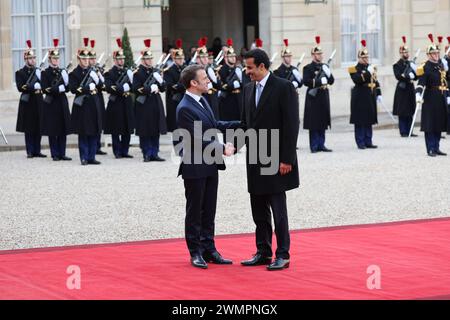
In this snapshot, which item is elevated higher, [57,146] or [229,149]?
[229,149]

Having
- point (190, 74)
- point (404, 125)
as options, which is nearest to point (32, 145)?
point (404, 125)

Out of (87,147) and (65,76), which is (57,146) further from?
(65,76)

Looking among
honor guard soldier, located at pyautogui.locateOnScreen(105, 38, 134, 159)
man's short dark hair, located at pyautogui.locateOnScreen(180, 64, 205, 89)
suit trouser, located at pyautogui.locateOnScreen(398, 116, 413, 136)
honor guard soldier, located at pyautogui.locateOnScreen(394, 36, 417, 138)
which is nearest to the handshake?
man's short dark hair, located at pyautogui.locateOnScreen(180, 64, 205, 89)

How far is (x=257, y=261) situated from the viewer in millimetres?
10539

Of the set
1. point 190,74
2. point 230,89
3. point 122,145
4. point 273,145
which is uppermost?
point 190,74

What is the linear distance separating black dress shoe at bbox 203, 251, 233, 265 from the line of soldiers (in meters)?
8.84

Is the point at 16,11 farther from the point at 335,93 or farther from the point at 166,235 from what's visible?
the point at 166,235

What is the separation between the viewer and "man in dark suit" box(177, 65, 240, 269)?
10.5 m

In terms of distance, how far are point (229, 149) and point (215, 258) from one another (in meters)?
0.89

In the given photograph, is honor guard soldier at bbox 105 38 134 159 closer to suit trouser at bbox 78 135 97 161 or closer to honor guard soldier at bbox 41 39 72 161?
honor guard soldier at bbox 41 39 72 161

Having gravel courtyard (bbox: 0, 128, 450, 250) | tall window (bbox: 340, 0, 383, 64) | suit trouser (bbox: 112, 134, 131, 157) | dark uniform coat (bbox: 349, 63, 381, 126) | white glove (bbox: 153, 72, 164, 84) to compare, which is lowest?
gravel courtyard (bbox: 0, 128, 450, 250)

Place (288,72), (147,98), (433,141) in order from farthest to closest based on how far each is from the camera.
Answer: (288,72)
(147,98)
(433,141)

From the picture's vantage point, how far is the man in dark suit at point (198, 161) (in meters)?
10.5
